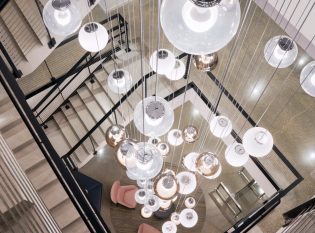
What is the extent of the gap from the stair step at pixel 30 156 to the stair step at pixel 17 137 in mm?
58

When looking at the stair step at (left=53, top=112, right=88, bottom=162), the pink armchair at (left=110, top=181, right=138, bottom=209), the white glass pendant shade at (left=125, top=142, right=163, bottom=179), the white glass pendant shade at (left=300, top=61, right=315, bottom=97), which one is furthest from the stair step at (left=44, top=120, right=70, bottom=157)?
the white glass pendant shade at (left=300, top=61, right=315, bottom=97)

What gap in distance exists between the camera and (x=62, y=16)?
3.70 metres

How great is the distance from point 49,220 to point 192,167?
1.77 meters

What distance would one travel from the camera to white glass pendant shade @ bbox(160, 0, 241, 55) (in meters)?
1.60

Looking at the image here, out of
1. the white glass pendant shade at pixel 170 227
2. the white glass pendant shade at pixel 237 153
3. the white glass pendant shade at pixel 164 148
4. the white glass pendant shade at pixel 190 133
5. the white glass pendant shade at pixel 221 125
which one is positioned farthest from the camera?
the white glass pendant shade at pixel 170 227

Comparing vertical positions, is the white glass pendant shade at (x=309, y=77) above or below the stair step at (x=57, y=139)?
below

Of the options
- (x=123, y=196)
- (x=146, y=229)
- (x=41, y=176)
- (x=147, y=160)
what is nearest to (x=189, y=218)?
(x=146, y=229)

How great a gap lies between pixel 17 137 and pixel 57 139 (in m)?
2.88

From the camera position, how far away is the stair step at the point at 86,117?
8070 millimetres

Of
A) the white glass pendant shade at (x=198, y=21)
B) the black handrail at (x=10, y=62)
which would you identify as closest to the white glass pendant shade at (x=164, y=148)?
the black handrail at (x=10, y=62)

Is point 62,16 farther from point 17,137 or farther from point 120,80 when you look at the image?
point 17,137

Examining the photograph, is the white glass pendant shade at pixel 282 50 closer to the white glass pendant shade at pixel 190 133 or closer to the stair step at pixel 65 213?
the white glass pendant shade at pixel 190 133

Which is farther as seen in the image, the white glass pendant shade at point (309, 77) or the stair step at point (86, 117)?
the stair step at point (86, 117)

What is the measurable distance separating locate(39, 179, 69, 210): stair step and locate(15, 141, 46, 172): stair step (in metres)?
0.36
